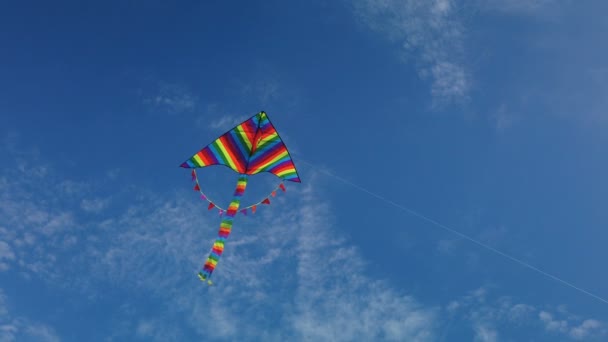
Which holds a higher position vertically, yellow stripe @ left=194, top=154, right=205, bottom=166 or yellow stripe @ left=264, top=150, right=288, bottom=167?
yellow stripe @ left=264, top=150, right=288, bottom=167

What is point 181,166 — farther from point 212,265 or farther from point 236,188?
point 212,265

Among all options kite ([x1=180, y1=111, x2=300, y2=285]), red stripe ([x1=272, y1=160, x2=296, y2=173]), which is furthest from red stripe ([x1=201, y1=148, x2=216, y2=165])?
red stripe ([x1=272, y1=160, x2=296, y2=173])

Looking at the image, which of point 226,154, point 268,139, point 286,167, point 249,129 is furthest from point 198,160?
point 286,167

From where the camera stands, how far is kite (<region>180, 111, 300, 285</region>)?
1151 cm

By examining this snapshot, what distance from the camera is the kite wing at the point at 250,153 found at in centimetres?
1169

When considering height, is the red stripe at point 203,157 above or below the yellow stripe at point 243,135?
below

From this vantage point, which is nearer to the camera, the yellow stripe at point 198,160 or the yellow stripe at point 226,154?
the yellow stripe at point 226,154

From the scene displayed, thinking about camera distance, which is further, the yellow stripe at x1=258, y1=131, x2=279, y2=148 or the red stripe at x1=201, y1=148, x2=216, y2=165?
the red stripe at x1=201, y1=148, x2=216, y2=165

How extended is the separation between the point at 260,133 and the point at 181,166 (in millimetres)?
2417

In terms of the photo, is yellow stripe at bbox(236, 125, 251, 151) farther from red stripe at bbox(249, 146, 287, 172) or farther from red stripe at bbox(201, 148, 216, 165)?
red stripe at bbox(201, 148, 216, 165)

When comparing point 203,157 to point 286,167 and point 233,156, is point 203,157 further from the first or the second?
point 286,167

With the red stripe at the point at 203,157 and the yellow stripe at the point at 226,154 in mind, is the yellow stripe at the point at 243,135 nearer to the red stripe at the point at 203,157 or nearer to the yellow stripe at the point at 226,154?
the yellow stripe at the point at 226,154

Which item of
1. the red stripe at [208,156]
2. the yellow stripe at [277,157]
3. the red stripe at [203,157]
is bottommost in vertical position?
the red stripe at [203,157]

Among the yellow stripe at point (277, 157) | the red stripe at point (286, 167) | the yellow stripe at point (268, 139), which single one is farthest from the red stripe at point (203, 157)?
the red stripe at point (286, 167)
